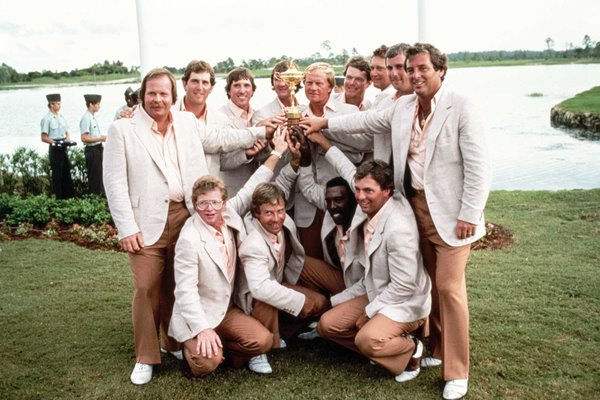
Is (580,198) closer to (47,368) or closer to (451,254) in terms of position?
(451,254)

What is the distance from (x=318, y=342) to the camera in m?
5.32

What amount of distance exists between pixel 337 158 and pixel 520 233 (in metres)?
4.46

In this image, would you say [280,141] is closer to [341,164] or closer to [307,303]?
[341,164]

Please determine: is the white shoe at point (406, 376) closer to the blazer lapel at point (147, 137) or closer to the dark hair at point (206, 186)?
the dark hair at point (206, 186)

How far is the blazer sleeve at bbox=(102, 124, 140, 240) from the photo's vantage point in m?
4.47

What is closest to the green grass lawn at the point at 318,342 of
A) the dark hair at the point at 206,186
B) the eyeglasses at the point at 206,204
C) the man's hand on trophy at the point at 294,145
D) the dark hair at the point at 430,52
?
the eyeglasses at the point at 206,204

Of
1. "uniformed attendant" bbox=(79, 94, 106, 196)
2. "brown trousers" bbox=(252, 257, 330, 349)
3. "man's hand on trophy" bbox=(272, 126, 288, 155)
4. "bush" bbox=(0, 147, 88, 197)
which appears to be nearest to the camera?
"brown trousers" bbox=(252, 257, 330, 349)

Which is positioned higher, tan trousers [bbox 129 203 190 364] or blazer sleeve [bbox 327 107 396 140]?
blazer sleeve [bbox 327 107 396 140]

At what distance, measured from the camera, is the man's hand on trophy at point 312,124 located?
517 centimetres

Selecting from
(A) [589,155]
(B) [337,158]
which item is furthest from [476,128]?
(A) [589,155]

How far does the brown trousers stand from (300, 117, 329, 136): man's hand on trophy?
1080mm

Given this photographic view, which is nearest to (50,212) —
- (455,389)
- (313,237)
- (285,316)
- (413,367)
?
(313,237)

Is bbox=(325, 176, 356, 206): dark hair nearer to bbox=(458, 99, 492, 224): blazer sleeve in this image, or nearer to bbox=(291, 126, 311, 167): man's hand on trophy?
bbox=(291, 126, 311, 167): man's hand on trophy

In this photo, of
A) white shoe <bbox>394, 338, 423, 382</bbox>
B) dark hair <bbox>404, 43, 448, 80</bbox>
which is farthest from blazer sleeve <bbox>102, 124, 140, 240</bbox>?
white shoe <bbox>394, 338, 423, 382</bbox>
